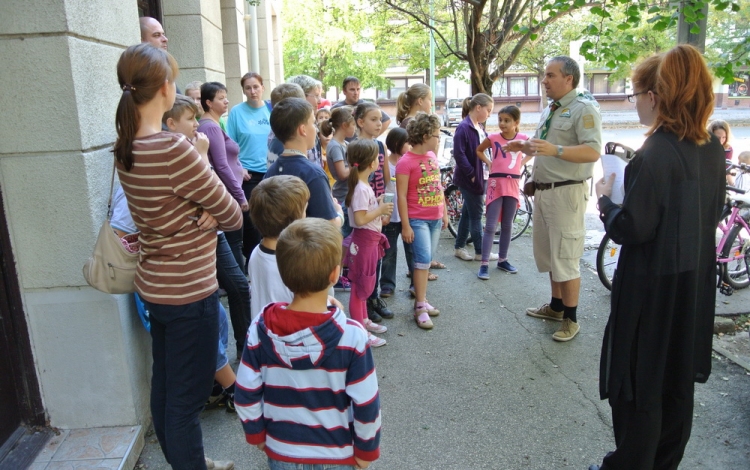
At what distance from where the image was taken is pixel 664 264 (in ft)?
8.16

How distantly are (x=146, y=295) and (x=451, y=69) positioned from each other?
1063 centimetres

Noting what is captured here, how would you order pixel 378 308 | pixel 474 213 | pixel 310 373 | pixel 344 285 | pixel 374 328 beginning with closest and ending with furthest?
1. pixel 310 373
2. pixel 374 328
3. pixel 378 308
4. pixel 344 285
5. pixel 474 213

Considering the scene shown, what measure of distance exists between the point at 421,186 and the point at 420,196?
85mm

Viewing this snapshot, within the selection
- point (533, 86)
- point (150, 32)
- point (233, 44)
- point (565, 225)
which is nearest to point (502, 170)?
point (565, 225)

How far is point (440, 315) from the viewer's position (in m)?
5.19

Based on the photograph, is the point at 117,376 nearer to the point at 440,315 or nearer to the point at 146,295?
the point at 146,295

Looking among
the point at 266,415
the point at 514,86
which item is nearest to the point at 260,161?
the point at 266,415

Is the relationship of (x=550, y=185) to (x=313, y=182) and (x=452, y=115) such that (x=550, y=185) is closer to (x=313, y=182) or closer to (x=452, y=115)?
(x=313, y=182)

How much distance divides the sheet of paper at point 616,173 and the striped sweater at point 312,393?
1522mm

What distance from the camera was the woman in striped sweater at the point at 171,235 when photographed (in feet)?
7.24

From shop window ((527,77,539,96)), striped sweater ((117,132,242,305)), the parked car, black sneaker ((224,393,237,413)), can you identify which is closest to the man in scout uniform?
black sneaker ((224,393,237,413))

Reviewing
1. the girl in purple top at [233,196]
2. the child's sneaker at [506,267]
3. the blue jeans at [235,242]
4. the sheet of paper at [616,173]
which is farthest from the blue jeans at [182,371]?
the child's sneaker at [506,267]

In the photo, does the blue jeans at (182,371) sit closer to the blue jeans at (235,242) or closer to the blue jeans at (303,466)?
the blue jeans at (303,466)

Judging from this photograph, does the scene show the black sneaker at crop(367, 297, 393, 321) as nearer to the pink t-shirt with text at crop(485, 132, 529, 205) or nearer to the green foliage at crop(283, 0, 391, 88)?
the pink t-shirt with text at crop(485, 132, 529, 205)
